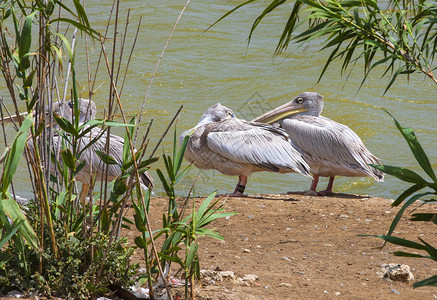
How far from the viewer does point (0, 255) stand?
2.45m

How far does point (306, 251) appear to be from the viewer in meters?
3.97

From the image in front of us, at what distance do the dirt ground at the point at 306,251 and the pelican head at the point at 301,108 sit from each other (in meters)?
2.04

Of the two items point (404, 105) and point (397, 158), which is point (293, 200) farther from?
point (404, 105)

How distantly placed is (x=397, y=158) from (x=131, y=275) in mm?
7579

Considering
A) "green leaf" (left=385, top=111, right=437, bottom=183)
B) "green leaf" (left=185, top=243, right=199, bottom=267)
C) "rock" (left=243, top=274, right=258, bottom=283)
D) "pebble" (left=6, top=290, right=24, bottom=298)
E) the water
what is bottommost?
the water

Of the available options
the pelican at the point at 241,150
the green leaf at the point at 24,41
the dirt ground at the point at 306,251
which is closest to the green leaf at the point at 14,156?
the green leaf at the point at 24,41

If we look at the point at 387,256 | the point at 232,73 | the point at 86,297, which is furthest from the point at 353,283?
the point at 232,73

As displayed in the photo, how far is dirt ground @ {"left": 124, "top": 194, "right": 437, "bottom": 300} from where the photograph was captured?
3082 millimetres

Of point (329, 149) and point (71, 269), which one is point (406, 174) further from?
point (329, 149)

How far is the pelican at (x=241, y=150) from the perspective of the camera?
6.39m

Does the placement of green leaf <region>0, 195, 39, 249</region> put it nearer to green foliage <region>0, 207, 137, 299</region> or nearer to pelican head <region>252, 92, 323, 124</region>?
green foliage <region>0, 207, 137, 299</region>

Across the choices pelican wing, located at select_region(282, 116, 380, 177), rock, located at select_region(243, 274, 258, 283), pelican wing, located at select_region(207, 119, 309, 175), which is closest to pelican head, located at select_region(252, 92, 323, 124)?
pelican wing, located at select_region(282, 116, 380, 177)

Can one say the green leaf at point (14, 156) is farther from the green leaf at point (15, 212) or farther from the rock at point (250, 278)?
the rock at point (250, 278)

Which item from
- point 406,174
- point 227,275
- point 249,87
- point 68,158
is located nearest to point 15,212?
point 68,158
